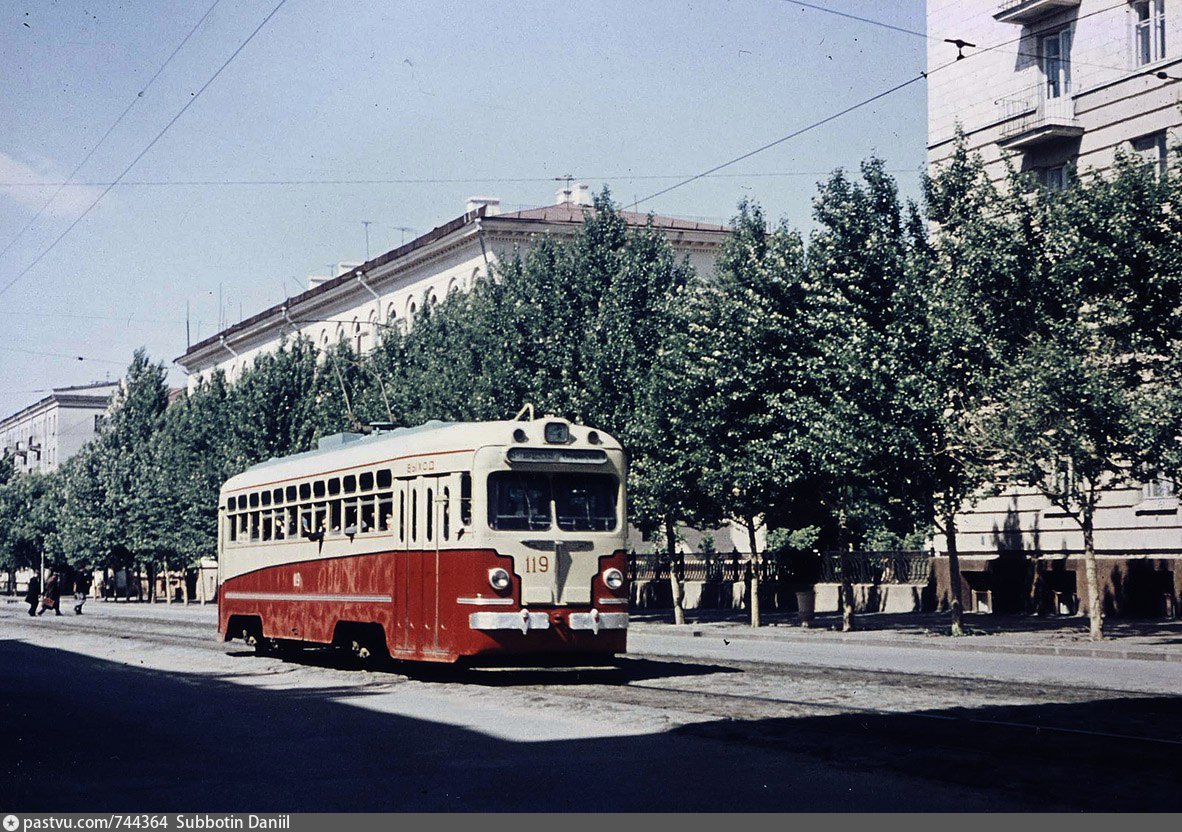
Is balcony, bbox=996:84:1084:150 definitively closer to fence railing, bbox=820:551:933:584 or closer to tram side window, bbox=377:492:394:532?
fence railing, bbox=820:551:933:584

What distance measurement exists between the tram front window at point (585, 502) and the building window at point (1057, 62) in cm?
2149

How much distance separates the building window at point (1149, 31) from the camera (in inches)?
1288

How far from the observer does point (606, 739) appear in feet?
39.2

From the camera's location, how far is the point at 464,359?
134 feet

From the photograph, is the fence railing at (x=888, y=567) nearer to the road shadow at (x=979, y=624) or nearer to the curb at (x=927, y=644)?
the road shadow at (x=979, y=624)

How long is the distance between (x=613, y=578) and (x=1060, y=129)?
832 inches

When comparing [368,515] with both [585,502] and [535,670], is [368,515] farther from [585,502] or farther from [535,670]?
[535,670]

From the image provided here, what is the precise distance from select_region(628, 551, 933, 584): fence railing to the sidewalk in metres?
1.21

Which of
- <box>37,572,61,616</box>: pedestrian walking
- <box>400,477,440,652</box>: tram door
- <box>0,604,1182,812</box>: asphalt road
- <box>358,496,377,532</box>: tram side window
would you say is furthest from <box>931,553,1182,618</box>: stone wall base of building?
<box>37,572,61,616</box>: pedestrian walking

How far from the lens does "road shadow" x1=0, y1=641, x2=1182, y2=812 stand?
8938 millimetres

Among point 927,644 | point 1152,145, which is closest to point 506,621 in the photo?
point 927,644

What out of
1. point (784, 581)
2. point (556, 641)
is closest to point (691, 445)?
point (784, 581)

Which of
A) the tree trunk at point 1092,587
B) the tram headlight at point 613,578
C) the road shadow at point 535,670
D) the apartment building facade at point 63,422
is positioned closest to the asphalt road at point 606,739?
the road shadow at point 535,670
